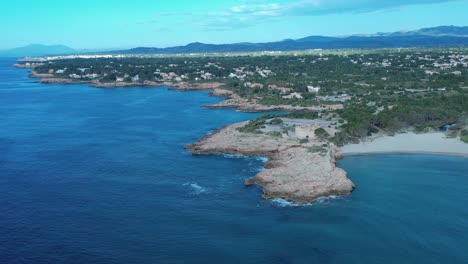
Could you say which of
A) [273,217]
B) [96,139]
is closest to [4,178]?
[96,139]

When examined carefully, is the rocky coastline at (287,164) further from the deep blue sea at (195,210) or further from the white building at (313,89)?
the white building at (313,89)

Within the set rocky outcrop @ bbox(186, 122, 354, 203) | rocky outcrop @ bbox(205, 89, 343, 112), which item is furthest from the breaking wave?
rocky outcrop @ bbox(205, 89, 343, 112)

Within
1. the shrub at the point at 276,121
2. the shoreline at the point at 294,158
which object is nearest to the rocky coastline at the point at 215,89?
the shrub at the point at 276,121

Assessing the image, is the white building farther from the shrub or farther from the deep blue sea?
the deep blue sea

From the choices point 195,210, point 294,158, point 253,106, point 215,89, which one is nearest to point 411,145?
point 294,158

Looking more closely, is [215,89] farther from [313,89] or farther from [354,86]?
[354,86]
